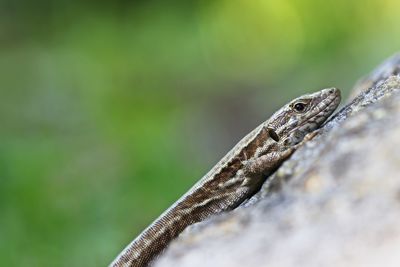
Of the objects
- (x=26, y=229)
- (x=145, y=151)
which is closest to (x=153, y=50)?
(x=145, y=151)

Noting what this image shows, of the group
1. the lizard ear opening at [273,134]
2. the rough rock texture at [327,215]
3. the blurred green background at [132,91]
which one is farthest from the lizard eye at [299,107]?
the blurred green background at [132,91]

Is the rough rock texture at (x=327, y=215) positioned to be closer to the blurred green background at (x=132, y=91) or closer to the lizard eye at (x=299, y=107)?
the lizard eye at (x=299, y=107)

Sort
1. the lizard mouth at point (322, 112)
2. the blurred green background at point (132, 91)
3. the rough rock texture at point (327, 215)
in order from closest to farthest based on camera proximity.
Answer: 1. the rough rock texture at point (327, 215)
2. the lizard mouth at point (322, 112)
3. the blurred green background at point (132, 91)

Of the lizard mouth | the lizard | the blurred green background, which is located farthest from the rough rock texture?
the blurred green background

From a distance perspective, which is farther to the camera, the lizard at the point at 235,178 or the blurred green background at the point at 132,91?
the blurred green background at the point at 132,91

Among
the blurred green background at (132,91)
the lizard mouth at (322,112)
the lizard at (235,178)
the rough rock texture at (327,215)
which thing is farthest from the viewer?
the blurred green background at (132,91)

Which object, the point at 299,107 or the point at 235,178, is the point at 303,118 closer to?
the point at 299,107

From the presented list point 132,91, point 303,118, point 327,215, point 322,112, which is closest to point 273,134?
point 303,118
